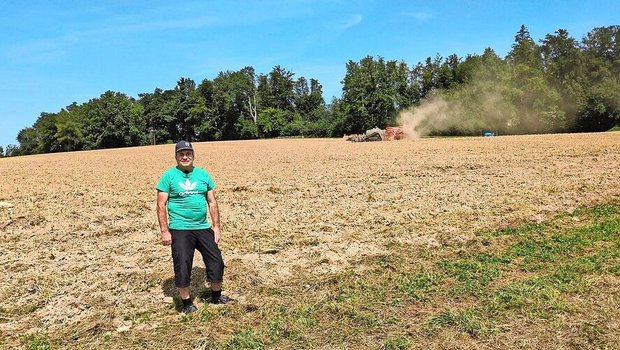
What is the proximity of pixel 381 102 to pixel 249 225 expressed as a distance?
60.2 metres

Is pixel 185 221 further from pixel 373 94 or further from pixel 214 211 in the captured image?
pixel 373 94

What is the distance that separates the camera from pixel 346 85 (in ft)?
235

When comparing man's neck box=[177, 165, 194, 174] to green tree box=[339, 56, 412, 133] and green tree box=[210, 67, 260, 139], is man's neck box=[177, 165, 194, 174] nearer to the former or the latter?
green tree box=[339, 56, 412, 133]

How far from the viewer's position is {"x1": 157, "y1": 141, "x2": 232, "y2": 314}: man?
5684 mm

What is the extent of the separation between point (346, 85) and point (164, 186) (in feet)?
222

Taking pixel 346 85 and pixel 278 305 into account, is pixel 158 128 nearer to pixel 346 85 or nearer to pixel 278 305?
pixel 346 85

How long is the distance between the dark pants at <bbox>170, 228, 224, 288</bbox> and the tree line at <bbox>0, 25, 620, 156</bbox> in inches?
2046

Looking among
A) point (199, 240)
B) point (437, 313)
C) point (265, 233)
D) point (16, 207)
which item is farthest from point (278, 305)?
point (16, 207)

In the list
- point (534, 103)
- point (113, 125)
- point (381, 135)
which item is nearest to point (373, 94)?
point (534, 103)

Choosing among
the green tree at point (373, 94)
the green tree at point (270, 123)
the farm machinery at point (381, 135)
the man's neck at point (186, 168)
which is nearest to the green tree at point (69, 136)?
the green tree at point (270, 123)

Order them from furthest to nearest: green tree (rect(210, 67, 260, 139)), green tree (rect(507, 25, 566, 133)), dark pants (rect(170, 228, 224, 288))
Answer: green tree (rect(210, 67, 260, 139))
green tree (rect(507, 25, 566, 133))
dark pants (rect(170, 228, 224, 288))

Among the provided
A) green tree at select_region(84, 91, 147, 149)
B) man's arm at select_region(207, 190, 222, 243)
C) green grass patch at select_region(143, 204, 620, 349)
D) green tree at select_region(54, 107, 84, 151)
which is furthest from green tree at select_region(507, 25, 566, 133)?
green tree at select_region(54, 107, 84, 151)

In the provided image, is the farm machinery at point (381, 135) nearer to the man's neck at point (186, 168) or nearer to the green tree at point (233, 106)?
the man's neck at point (186, 168)

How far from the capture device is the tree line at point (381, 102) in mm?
56219
